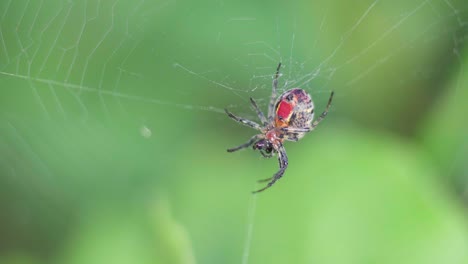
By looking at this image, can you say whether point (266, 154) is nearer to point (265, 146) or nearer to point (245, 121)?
point (265, 146)

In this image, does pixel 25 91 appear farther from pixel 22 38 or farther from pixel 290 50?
pixel 290 50

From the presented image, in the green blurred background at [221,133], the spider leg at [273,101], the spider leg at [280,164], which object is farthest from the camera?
the spider leg at [273,101]

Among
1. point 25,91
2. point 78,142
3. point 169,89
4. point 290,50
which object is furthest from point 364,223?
point 25,91

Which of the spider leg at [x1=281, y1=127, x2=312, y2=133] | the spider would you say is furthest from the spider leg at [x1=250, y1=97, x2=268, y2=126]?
the spider leg at [x1=281, y1=127, x2=312, y2=133]

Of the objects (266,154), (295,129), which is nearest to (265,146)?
(266,154)

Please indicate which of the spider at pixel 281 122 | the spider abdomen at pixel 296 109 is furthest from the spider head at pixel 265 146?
the spider abdomen at pixel 296 109

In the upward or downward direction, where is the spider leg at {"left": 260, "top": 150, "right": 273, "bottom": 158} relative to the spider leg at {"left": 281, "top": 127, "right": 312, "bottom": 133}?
downward

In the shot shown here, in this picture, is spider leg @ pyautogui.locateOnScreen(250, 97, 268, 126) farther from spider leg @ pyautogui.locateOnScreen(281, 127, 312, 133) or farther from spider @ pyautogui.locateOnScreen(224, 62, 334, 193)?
spider leg @ pyautogui.locateOnScreen(281, 127, 312, 133)

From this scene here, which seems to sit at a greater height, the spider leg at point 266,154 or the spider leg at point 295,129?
the spider leg at point 295,129

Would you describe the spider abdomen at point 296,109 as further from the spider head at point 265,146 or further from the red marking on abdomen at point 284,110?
the spider head at point 265,146
